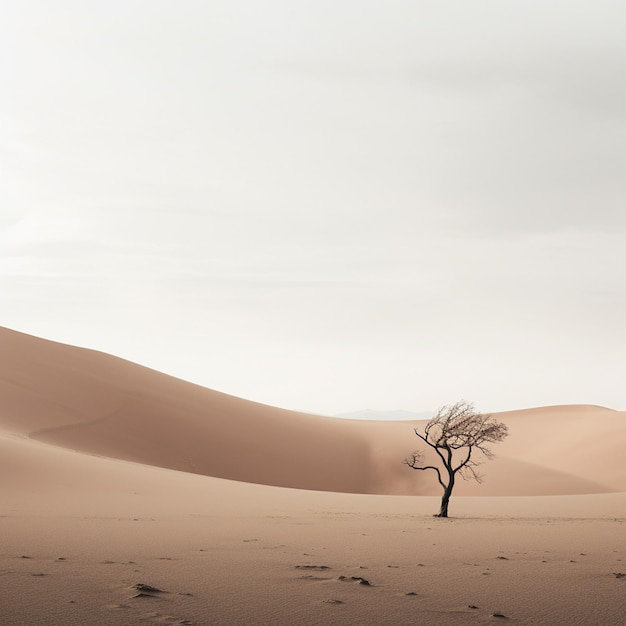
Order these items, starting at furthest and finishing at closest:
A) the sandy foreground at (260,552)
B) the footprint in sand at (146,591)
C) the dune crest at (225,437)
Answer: the dune crest at (225,437), the footprint in sand at (146,591), the sandy foreground at (260,552)

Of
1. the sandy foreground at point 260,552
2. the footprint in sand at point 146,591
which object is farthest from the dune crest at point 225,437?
the footprint in sand at point 146,591

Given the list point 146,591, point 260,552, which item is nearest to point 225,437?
point 260,552

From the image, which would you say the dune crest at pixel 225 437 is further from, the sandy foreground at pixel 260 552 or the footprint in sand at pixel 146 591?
the footprint in sand at pixel 146 591

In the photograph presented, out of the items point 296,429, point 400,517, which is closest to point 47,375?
point 296,429

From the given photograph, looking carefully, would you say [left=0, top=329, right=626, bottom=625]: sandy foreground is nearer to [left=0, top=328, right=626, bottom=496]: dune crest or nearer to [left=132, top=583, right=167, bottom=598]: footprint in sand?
[left=132, top=583, right=167, bottom=598]: footprint in sand

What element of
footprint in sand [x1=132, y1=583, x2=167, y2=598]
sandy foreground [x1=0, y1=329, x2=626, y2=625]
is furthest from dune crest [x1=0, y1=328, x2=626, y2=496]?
footprint in sand [x1=132, y1=583, x2=167, y2=598]

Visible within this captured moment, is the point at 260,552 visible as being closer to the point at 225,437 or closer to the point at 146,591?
the point at 146,591

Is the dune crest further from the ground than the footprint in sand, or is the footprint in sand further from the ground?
the dune crest

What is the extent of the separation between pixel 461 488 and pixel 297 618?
3451cm

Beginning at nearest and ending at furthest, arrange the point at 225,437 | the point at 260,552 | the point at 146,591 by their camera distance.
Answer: the point at 146,591
the point at 260,552
the point at 225,437

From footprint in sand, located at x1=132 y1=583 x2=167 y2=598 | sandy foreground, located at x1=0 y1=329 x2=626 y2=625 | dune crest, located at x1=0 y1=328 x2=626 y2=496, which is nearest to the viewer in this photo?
sandy foreground, located at x1=0 y1=329 x2=626 y2=625

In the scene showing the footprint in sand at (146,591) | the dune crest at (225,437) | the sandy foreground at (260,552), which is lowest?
the footprint in sand at (146,591)

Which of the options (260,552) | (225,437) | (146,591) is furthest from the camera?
(225,437)

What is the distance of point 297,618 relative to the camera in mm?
5816
